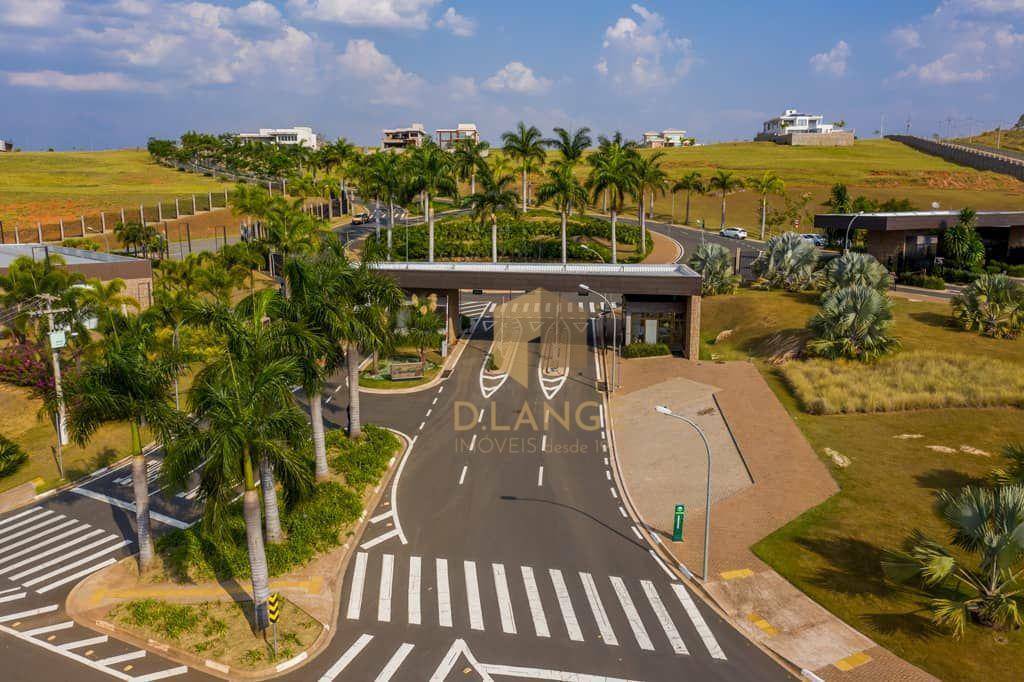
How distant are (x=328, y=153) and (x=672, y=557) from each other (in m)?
95.1

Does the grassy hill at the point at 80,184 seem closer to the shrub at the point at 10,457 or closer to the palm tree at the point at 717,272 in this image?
the shrub at the point at 10,457

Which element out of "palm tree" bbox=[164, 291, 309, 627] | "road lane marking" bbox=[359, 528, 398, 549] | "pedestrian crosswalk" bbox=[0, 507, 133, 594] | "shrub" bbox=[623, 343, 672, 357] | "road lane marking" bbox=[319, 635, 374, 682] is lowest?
"pedestrian crosswalk" bbox=[0, 507, 133, 594]

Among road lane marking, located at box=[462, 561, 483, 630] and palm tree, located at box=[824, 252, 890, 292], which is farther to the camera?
palm tree, located at box=[824, 252, 890, 292]

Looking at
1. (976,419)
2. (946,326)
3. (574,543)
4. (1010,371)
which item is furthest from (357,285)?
(946,326)

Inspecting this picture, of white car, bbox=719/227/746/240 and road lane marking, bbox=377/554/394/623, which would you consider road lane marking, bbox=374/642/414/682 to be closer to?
road lane marking, bbox=377/554/394/623

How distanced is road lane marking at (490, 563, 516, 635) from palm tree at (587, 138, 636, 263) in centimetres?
4689

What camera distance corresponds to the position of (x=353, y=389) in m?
34.9

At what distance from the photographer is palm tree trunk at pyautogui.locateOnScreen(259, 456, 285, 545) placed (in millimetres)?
24484

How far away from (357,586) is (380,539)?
330 cm

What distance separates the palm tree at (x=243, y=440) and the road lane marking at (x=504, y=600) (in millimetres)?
7407

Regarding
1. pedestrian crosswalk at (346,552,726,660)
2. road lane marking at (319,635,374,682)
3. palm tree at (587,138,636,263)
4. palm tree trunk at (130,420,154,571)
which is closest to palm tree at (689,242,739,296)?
palm tree at (587,138,636,263)

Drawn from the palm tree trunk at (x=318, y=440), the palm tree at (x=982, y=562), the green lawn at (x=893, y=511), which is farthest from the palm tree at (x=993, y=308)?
the palm tree trunk at (x=318, y=440)

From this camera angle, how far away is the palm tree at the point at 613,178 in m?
65.6

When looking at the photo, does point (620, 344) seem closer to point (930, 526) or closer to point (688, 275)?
point (688, 275)
